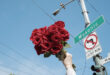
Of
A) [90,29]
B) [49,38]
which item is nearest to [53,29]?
[49,38]

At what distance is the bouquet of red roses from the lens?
2088mm

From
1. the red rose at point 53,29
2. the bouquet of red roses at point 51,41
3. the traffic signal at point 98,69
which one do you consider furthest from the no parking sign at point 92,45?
the red rose at point 53,29

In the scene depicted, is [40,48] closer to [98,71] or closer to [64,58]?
[64,58]

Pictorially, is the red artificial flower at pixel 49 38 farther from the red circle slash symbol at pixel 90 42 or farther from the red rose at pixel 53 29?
the red circle slash symbol at pixel 90 42

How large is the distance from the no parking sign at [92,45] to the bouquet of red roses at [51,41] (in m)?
1.46

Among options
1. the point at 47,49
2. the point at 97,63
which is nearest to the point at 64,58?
the point at 47,49

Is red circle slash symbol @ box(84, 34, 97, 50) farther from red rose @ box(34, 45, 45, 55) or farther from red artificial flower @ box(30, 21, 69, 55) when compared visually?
red rose @ box(34, 45, 45, 55)

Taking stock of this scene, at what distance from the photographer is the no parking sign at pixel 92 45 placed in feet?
11.4

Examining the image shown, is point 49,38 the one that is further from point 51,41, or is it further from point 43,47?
point 43,47

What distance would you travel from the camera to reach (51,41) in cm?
213

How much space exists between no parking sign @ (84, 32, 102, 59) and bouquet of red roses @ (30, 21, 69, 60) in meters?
1.46

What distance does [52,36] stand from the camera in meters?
2.11

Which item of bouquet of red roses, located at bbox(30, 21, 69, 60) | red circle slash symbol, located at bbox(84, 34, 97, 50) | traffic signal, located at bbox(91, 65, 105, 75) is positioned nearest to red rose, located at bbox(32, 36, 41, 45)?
bouquet of red roses, located at bbox(30, 21, 69, 60)

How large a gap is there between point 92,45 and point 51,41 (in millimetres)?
1752
